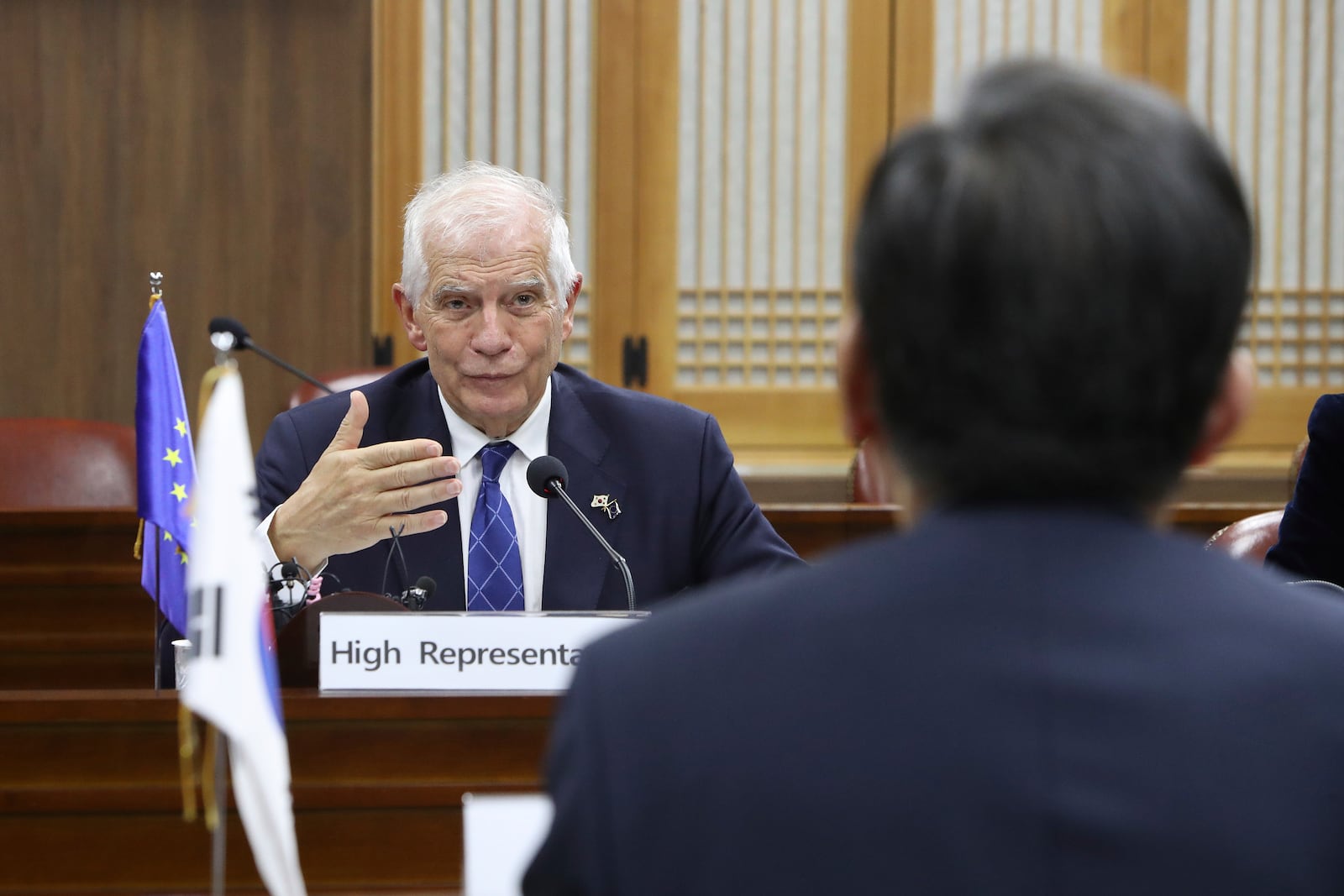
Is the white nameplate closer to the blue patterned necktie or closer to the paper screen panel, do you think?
the blue patterned necktie

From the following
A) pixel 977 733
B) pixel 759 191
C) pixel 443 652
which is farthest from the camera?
pixel 759 191

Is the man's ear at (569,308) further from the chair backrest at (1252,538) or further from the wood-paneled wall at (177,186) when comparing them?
the wood-paneled wall at (177,186)

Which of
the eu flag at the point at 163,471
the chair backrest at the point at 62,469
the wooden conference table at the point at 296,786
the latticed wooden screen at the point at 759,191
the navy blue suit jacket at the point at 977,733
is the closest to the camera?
the navy blue suit jacket at the point at 977,733

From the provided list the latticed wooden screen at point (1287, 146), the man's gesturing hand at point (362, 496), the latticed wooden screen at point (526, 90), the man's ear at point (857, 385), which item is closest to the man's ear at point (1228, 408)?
the man's ear at point (857, 385)

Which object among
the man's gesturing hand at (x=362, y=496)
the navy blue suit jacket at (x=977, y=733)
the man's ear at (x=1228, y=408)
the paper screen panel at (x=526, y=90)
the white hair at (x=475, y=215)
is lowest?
the man's gesturing hand at (x=362, y=496)

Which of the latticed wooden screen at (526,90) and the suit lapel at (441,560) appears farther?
the latticed wooden screen at (526,90)

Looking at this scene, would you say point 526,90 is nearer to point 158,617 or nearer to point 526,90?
point 526,90

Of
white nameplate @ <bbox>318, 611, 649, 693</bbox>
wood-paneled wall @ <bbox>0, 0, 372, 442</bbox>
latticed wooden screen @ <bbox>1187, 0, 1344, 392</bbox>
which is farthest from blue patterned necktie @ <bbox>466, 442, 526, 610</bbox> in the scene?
latticed wooden screen @ <bbox>1187, 0, 1344, 392</bbox>

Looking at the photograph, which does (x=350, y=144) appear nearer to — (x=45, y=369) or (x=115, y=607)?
(x=45, y=369)

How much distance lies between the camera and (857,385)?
0.65 metres

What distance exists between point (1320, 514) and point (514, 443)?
1206 millimetres

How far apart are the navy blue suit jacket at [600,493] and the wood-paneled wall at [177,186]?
86.8 inches

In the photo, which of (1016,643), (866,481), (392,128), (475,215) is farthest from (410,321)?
(392,128)

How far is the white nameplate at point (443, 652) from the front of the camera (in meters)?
1.38
